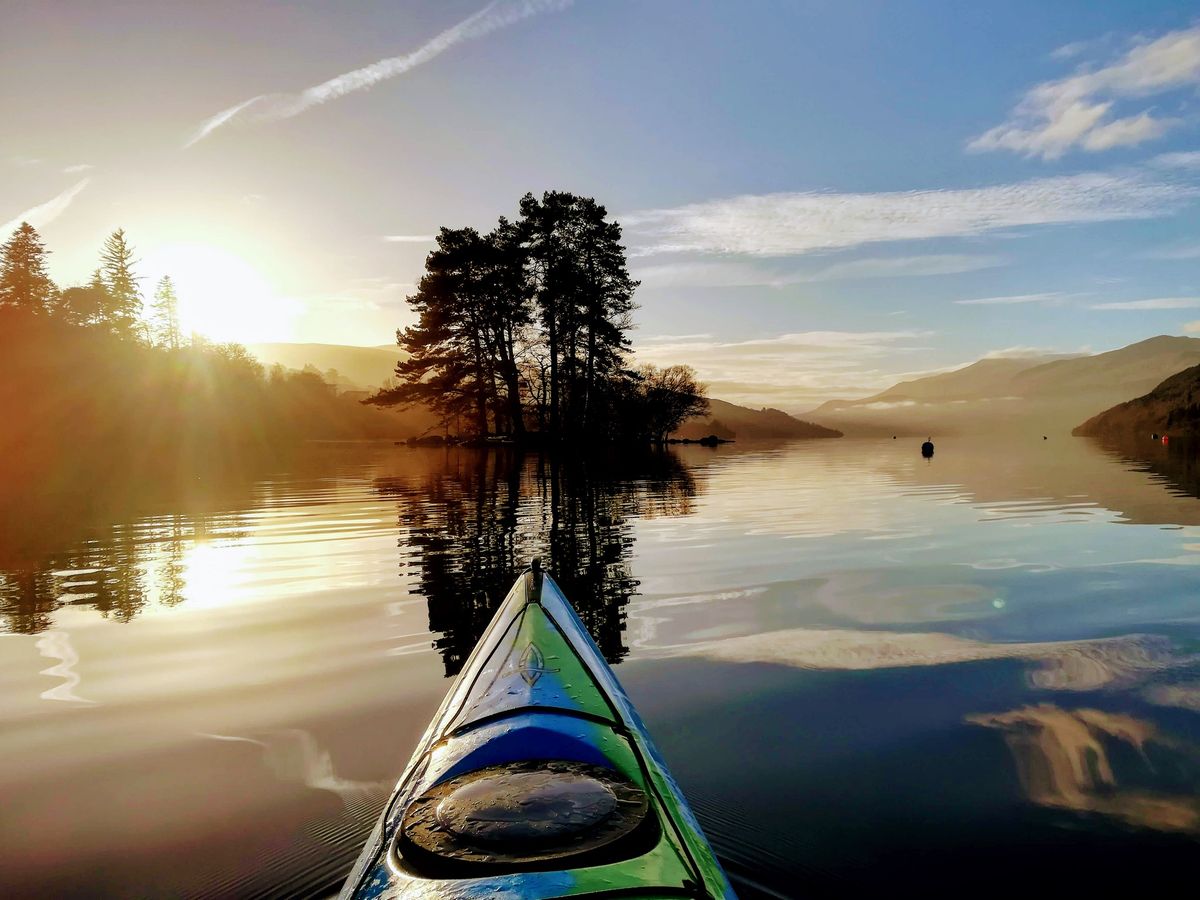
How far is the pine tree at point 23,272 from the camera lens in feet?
203

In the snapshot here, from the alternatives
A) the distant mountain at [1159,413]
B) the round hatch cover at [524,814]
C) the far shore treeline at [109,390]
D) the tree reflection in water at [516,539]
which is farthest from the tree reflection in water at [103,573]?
the distant mountain at [1159,413]

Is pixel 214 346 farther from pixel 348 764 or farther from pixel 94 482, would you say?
pixel 348 764

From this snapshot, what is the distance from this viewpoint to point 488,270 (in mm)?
50344

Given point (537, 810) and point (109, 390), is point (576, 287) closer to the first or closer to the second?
point (109, 390)

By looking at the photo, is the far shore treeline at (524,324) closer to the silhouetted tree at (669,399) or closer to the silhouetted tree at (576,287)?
the silhouetted tree at (576,287)

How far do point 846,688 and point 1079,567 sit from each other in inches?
253

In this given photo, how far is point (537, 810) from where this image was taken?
2379mm

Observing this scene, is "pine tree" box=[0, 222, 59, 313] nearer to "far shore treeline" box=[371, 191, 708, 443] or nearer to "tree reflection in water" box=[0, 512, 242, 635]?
"far shore treeline" box=[371, 191, 708, 443]

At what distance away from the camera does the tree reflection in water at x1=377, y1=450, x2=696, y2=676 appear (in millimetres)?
7613

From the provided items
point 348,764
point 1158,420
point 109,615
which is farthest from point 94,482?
point 1158,420

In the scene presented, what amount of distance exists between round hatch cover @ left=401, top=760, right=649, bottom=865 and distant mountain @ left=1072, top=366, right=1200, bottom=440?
147 metres

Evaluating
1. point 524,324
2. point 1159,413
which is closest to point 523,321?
point 524,324

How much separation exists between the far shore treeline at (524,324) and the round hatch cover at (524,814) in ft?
149

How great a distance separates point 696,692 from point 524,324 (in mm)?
45823
